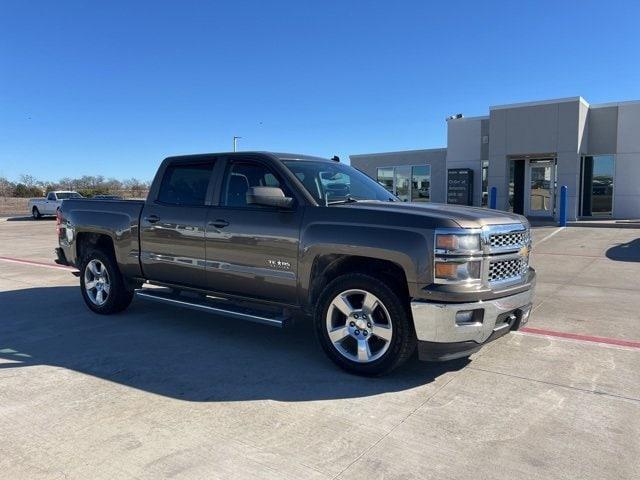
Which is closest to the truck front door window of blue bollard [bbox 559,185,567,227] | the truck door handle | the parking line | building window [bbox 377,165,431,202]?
the truck door handle

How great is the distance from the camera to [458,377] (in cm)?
461

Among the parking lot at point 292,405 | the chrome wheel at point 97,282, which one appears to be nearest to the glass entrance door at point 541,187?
the parking lot at point 292,405

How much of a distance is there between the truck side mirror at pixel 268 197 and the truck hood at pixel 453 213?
561mm

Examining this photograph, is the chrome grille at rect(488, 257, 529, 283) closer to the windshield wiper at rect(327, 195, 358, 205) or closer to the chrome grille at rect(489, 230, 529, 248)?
the chrome grille at rect(489, 230, 529, 248)

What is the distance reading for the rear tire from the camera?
6648 mm

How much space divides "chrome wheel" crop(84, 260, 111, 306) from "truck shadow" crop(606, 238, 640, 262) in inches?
398

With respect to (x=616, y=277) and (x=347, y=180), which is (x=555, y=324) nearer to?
(x=347, y=180)

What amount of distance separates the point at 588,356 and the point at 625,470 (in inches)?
86.9

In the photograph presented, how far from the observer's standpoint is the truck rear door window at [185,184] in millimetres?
5887

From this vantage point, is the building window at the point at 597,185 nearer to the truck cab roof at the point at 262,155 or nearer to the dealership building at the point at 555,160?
the dealership building at the point at 555,160

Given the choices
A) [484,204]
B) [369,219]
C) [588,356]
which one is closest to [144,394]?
[369,219]

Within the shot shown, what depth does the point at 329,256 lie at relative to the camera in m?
4.80

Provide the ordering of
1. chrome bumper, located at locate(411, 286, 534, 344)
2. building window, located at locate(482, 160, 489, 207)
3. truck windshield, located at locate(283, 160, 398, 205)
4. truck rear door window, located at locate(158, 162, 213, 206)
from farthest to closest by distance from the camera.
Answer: building window, located at locate(482, 160, 489, 207)
truck rear door window, located at locate(158, 162, 213, 206)
truck windshield, located at locate(283, 160, 398, 205)
chrome bumper, located at locate(411, 286, 534, 344)

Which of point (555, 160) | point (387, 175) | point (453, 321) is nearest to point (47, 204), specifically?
point (387, 175)
